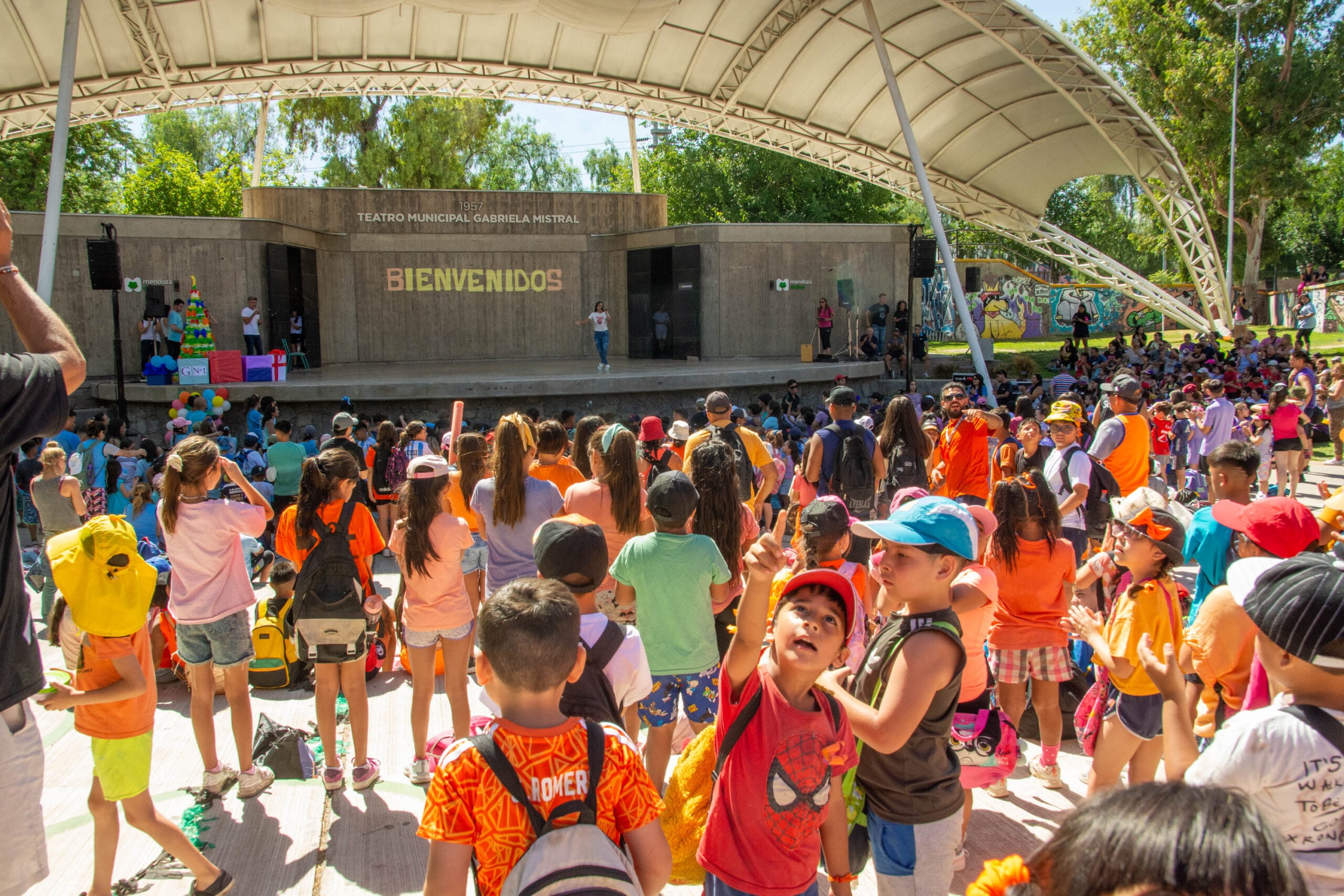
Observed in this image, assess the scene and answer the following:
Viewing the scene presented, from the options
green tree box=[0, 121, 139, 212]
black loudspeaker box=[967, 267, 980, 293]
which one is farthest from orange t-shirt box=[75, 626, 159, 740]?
black loudspeaker box=[967, 267, 980, 293]

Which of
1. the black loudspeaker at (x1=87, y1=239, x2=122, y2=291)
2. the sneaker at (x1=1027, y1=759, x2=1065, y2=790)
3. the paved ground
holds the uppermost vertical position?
the black loudspeaker at (x1=87, y1=239, x2=122, y2=291)

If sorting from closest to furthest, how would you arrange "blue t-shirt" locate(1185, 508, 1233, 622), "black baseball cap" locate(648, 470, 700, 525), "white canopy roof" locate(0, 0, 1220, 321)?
"black baseball cap" locate(648, 470, 700, 525) < "blue t-shirt" locate(1185, 508, 1233, 622) < "white canopy roof" locate(0, 0, 1220, 321)

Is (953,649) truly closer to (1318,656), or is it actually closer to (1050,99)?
(1318,656)

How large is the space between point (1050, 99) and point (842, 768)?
2282 cm

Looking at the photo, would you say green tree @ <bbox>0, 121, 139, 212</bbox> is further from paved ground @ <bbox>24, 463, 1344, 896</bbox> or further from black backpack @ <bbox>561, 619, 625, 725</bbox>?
black backpack @ <bbox>561, 619, 625, 725</bbox>

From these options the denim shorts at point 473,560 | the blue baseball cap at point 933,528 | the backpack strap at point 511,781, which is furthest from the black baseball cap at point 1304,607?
the denim shorts at point 473,560

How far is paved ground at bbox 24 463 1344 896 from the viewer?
154 inches

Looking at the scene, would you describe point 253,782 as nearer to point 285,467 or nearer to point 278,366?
point 285,467

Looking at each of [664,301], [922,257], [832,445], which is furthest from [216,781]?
[664,301]

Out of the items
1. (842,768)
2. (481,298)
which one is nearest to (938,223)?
(481,298)

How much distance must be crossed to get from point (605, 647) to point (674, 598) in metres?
0.84

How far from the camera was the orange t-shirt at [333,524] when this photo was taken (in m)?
4.49

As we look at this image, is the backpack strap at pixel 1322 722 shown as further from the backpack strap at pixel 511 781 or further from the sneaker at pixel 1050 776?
the sneaker at pixel 1050 776

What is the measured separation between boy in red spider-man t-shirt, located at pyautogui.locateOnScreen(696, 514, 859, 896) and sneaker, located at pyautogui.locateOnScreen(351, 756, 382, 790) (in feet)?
8.66
